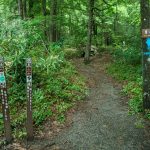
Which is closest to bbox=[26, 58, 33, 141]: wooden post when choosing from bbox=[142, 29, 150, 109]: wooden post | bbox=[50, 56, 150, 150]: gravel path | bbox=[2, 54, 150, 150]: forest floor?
bbox=[2, 54, 150, 150]: forest floor

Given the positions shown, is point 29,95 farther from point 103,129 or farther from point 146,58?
point 146,58

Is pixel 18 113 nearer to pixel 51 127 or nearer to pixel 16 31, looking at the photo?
pixel 51 127

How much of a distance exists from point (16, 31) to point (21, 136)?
5.12 meters

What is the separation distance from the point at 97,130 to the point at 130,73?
6.09 metres

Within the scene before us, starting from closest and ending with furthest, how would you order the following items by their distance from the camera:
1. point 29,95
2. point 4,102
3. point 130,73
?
1. point 4,102
2. point 29,95
3. point 130,73

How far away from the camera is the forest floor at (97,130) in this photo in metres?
6.84

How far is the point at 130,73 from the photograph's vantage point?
1312 centimetres

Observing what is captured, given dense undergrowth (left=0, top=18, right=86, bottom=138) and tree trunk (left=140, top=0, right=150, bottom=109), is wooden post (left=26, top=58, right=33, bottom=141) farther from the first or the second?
tree trunk (left=140, top=0, right=150, bottom=109)

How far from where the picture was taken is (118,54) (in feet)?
53.5

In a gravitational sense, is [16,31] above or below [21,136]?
above

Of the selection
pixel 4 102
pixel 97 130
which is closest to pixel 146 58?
pixel 97 130

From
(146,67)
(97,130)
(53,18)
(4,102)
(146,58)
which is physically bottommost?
(97,130)

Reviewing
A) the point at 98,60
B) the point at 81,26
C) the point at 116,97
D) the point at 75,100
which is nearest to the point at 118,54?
the point at 98,60

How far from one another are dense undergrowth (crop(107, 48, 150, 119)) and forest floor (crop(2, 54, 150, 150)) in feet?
1.15
